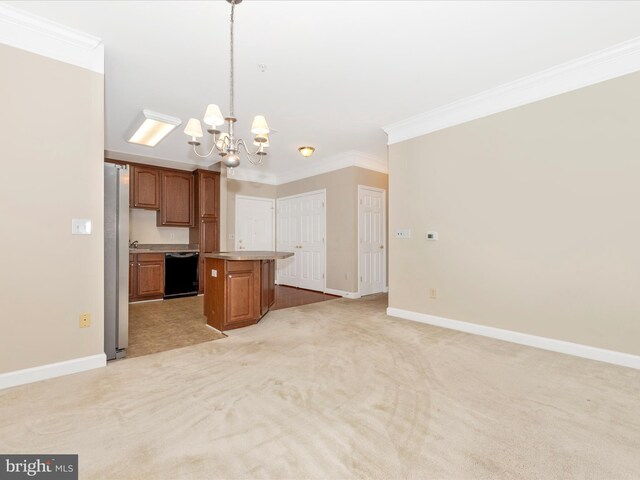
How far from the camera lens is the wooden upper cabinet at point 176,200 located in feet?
19.5

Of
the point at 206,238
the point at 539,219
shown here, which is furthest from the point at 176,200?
the point at 539,219

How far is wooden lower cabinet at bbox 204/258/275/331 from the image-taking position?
3.57 metres

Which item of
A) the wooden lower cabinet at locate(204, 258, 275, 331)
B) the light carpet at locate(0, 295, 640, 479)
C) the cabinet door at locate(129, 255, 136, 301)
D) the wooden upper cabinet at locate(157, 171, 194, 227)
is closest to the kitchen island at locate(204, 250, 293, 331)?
the wooden lower cabinet at locate(204, 258, 275, 331)

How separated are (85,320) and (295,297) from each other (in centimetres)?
358

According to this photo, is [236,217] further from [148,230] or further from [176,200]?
[148,230]

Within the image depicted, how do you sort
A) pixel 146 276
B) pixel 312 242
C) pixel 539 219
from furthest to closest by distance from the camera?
pixel 312 242 → pixel 146 276 → pixel 539 219

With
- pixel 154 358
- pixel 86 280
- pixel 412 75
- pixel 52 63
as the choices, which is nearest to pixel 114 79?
pixel 52 63

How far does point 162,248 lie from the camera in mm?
6094

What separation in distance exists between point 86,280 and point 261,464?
218cm

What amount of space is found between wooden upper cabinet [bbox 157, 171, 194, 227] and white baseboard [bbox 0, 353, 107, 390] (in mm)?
3829

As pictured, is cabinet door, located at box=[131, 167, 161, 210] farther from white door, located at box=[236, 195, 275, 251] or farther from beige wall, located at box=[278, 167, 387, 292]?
beige wall, located at box=[278, 167, 387, 292]

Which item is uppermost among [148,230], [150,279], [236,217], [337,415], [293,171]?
[293,171]

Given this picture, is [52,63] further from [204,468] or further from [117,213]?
[204,468]

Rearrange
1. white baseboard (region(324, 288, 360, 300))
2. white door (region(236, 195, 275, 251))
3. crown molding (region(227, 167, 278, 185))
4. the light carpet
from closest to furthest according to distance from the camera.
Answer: the light carpet < white baseboard (region(324, 288, 360, 300)) < crown molding (region(227, 167, 278, 185)) < white door (region(236, 195, 275, 251))
